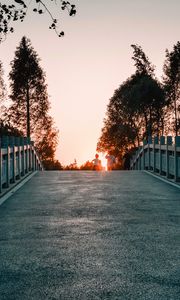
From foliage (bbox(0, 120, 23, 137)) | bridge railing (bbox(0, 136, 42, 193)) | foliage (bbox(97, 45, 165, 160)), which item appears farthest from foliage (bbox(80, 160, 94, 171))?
bridge railing (bbox(0, 136, 42, 193))

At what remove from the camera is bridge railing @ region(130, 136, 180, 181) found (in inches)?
636

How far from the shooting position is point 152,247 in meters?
6.20

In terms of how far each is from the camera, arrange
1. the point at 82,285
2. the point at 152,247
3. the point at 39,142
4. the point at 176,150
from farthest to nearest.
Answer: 1. the point at 39,142
2. the point at 176,150
3. the point at 152,247
4. the point at 82,285

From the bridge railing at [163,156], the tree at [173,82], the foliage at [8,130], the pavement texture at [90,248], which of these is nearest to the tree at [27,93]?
the foliage at [8,130]

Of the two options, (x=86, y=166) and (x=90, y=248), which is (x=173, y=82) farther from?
(x=90, y=248)

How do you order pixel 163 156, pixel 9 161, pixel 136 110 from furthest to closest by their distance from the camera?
pixel 136 110
pixel 163 156
pixel 9 161

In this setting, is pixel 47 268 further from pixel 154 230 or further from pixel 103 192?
pixel 103 192

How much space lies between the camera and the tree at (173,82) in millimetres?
64750

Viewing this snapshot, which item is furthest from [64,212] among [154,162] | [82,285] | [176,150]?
[154,162]

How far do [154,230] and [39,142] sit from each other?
6169cm

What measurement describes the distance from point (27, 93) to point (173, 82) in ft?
64.9

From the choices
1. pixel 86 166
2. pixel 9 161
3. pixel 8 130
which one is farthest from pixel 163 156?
pixel 8 130

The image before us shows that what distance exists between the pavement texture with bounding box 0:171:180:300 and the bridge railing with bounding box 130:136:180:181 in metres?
4.84

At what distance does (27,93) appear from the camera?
64.1 m
